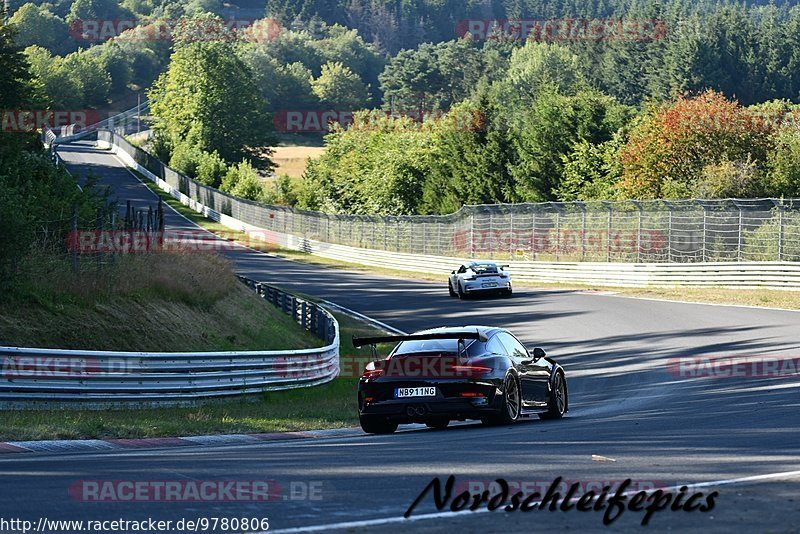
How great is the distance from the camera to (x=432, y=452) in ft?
37.0

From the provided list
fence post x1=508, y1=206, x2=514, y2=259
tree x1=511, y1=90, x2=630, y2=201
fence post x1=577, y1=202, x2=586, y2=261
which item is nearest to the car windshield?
fence post x1=577, y1=202, x2=586, y2=261

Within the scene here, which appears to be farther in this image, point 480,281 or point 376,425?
point 480,281

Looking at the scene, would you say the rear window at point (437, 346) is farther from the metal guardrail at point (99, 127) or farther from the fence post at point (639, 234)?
the metal guardrail at point (99, 127)

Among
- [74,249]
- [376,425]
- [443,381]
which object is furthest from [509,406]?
[74,249]

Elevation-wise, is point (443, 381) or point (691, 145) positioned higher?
point (691, 145)

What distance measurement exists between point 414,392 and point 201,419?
14.0ft

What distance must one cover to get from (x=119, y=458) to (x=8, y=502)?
335cm

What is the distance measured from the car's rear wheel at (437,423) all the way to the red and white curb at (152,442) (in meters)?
Result: 1.07

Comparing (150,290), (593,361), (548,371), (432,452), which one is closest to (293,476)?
(432,452)

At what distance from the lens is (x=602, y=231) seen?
150 ft

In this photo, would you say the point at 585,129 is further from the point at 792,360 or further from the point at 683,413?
the point at 683,413

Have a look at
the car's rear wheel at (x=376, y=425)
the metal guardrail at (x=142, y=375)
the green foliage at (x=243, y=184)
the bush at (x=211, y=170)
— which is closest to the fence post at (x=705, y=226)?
the metal guardrail at (x=142, y=375)

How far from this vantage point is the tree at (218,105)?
128m

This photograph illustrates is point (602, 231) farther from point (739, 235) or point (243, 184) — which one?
point (243, 184)
